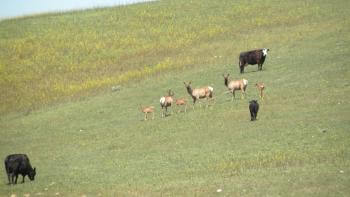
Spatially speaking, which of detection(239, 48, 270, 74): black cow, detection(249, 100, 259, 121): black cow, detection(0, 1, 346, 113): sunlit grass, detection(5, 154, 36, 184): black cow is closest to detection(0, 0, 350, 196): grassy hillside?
detection(0, 1, 346, 113): sunlit grass

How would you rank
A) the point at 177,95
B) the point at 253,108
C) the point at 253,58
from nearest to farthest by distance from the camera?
the point at 253,108 → the point at 177,95 → the point at 253,58

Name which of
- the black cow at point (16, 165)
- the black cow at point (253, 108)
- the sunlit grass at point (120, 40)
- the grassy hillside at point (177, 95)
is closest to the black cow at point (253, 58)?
the grassy hillside at point (177, 95)

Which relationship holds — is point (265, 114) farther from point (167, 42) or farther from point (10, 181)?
point (167, 42)

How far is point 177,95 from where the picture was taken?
4231cm

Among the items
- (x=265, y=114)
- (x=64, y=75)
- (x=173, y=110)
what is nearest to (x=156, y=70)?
(x=64, y=75)

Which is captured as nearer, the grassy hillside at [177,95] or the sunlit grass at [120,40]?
the grassy hillside at [177,95]

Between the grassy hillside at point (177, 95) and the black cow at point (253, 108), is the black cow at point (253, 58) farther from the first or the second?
the black cow at point (253, 108)

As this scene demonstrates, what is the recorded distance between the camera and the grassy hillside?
2439 centimetres

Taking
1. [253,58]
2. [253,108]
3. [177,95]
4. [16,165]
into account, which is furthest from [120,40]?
[16,165]

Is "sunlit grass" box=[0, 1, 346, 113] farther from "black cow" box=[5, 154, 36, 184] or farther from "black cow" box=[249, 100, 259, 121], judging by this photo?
"black cow" box=[5, 154, 36, 184]

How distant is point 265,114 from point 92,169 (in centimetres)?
958

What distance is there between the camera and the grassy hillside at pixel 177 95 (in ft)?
80.0

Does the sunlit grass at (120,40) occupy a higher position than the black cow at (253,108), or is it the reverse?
the sunlit grass at (120,40)

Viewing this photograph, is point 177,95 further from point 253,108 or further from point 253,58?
point 253,108
